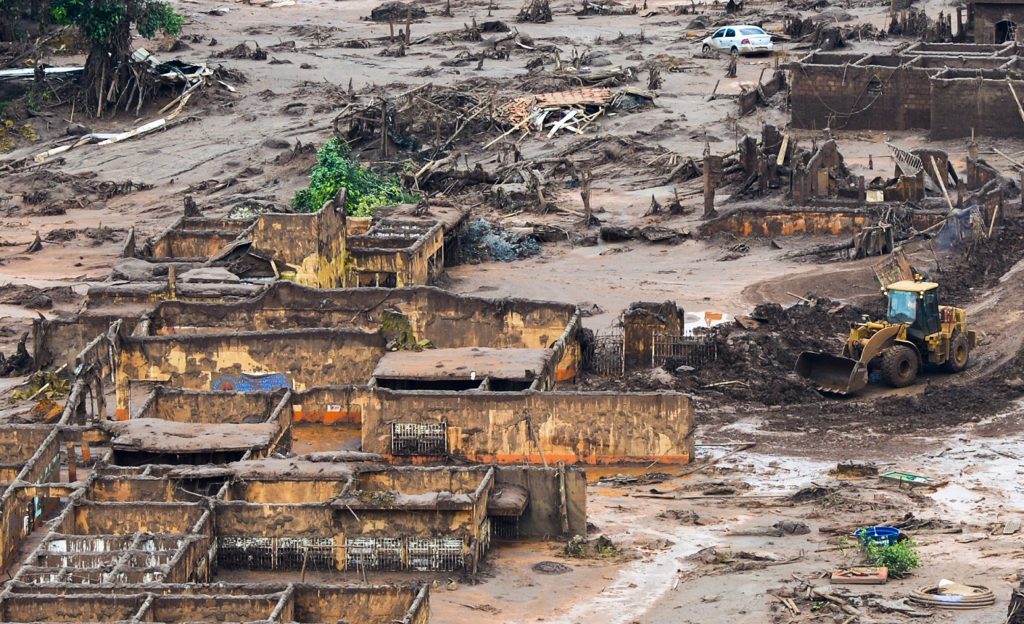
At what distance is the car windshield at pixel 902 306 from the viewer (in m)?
34.4


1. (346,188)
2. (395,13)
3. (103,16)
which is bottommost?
(346,188)

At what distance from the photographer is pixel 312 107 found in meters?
57.0

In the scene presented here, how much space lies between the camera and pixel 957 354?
114ft

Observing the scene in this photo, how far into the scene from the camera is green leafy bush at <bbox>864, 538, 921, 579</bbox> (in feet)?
84.1

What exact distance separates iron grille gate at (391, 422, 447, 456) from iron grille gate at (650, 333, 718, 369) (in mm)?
5406

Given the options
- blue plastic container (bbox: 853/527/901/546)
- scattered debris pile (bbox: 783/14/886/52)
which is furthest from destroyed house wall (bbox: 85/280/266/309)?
scattered debris pile (bbox: 783/14/886/52)

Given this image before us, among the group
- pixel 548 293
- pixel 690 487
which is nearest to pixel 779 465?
pixel 690 487

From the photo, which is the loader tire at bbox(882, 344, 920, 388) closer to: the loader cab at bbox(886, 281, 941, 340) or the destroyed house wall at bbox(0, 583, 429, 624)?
the loader cab at bbox(886, 281, 941, 340)

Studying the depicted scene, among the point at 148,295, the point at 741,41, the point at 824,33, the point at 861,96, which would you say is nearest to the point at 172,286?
the point at 148,295

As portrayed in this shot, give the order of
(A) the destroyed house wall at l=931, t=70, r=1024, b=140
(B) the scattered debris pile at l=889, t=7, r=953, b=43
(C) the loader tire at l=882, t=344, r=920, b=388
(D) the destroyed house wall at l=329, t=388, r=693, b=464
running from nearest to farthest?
1. (D) the destroyed house wall at l=329, t=388, r=693, b=464
2. (C) the loader tire at l=882, t=344, r=920, b=388
3. (A) the destroyed house wall at l=931, t=70, r=1024, b=140
4. (B) the scattered debris pile at l=889, t=7, r=953, b=43

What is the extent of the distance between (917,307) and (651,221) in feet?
38.0

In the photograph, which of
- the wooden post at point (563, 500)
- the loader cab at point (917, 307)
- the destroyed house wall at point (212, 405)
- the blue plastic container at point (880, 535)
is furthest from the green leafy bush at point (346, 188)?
the blue plastic container at point (880, 535)

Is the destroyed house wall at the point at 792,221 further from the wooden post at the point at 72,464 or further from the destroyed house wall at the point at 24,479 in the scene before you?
the wooden post at the point at 72,464

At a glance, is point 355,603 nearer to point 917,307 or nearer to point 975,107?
point 917,307
